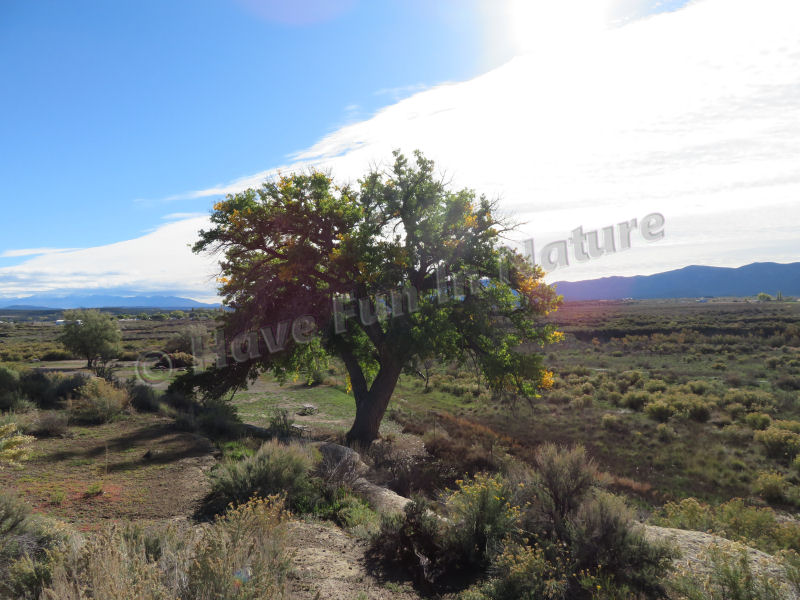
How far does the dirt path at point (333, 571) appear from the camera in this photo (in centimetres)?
479

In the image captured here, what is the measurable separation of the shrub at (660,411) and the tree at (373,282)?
12275 millimetres

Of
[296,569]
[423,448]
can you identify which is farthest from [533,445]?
[296,569]

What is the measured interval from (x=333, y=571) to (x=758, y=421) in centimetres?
2143

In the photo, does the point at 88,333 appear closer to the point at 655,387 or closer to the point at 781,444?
the point at 781,444

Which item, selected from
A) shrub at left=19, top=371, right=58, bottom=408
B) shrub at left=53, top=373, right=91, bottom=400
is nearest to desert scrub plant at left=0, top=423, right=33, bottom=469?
shrub at left=19, top=371, right=58, bottom=408

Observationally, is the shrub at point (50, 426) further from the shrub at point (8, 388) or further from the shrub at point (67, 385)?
the shrub at point (67, 385)

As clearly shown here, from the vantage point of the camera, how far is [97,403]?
41.7 ft

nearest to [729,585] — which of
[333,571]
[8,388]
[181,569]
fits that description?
[333,571]

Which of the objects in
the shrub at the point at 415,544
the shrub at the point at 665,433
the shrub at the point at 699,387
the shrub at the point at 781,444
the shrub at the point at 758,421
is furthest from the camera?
the shrub at the point at 699,387

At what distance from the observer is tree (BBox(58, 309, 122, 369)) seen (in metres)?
25.6

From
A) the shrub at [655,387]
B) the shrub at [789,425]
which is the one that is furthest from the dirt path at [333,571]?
the shrub at [655,387]

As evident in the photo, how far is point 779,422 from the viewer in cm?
1791

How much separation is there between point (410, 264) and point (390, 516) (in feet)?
25.9

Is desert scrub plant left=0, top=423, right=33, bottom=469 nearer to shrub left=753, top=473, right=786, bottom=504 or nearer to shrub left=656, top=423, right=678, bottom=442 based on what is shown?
shrub left=753, top=473, right=786, bottom=504
